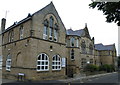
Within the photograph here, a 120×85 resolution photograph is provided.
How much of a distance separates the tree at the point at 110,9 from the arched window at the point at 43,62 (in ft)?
38.7

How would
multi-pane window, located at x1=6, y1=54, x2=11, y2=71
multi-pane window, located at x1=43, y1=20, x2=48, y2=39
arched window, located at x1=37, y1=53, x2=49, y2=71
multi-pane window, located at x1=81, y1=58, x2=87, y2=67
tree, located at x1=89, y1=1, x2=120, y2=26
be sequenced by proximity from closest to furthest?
tree, located at x1=89, y1=1, x2=120, y2=26 < arched window, located at x1=37, y1=53, x2=49, y2=71 < multi-pane window, located at x1=43, y1=20, x2=48, y2=39 < multi-pane window, located at x1=6, y1=54, x2=11, y2=71 < multi-pane window, located at x1=81, y1=58, x2=87, y2=67

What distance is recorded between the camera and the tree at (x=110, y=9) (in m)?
8.26

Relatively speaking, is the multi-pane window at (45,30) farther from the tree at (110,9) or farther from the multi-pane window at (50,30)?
the tree at (110,9)

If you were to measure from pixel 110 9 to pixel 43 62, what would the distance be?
13090 millimetres

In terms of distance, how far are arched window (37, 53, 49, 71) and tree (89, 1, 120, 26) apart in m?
11.8

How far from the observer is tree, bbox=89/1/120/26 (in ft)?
27.1

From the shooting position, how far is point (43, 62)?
62.3 feet

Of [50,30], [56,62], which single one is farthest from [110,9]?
[56,62]

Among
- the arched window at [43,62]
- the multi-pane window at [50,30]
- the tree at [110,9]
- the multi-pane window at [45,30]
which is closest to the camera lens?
the tree at [110,9]

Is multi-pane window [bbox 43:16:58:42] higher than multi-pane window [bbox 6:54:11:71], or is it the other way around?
multi-pane window [bbox 43:16:58:42]

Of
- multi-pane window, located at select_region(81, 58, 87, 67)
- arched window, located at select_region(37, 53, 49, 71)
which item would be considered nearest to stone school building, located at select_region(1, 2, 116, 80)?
arched window, located at select_region(37, 53, 49, 71)

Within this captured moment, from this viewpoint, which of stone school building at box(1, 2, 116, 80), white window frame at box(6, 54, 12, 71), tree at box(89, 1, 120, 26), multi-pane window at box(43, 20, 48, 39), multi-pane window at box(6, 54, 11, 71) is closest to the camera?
tree at box(89, 1, 120, 26)

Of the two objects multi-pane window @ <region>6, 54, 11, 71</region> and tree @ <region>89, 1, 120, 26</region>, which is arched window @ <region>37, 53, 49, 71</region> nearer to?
multi-pane window @ <region>6, 54, 11, 71</region>

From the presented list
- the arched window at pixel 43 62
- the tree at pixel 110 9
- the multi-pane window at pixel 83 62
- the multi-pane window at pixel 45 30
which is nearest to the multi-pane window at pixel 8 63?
the arched window at pixel 43 62
